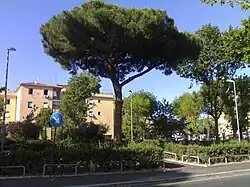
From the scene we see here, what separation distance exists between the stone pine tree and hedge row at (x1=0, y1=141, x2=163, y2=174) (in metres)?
8.32

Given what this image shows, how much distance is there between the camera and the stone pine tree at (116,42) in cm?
2356

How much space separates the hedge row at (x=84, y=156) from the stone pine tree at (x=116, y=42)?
832cm

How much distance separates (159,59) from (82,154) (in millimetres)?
12526

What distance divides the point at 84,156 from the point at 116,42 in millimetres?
10023

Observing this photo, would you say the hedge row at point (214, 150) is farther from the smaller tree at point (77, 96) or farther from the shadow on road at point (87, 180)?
the smaller tree at point (77, 96)

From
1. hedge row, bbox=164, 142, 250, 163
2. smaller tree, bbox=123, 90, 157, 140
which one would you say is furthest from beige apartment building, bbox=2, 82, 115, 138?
hedge row, bbox=164, 142, 250, 163

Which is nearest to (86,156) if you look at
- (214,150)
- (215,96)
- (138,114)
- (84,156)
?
(84,156)

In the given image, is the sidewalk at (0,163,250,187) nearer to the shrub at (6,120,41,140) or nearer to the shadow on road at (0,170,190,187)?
the shadow on road at (0,170,190,187)

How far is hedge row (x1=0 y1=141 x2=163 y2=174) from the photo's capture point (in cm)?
1478

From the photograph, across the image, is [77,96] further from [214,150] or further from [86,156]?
[86,156]

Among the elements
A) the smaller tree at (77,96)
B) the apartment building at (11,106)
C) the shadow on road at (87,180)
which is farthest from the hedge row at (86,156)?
the apartment building at (11,106)

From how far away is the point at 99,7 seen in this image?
968 inches

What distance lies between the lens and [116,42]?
78.7 feet

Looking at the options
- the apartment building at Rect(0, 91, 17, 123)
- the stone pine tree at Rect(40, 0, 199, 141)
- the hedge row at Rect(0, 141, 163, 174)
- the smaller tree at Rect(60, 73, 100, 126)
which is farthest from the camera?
the apartment building at Rect(0, 91, 17, 123)
